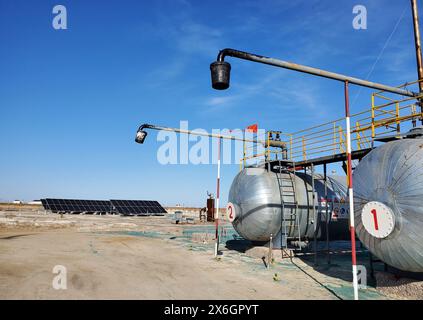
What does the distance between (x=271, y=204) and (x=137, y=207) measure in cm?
4509

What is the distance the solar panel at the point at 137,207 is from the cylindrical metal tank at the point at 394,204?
47914 mm

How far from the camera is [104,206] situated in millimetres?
59812

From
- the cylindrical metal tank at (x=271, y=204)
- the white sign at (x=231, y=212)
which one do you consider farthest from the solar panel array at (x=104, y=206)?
the cylindrical metal tank at (x=271, y=204)

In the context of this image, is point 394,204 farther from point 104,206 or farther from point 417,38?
point 104,206

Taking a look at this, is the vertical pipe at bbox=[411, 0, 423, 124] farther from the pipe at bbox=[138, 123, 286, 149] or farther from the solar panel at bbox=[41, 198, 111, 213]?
the solar panel at bbox=[41, 198, 111, 213]

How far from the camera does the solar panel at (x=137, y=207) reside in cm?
5394

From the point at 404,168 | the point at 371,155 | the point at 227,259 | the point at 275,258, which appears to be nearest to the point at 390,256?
the point at 404,168

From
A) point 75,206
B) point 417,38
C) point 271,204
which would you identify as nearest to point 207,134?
point 271,204

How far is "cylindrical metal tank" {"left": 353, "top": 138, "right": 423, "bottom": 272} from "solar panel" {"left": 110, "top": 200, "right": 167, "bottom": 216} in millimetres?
47914

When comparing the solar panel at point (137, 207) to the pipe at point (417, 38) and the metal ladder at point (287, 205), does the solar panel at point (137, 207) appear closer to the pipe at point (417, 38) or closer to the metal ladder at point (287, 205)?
the metal ladder at point (287, 205)

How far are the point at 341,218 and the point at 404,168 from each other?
343 inches

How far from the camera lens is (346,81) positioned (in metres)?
7.64

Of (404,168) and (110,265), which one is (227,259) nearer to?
(110,265)
